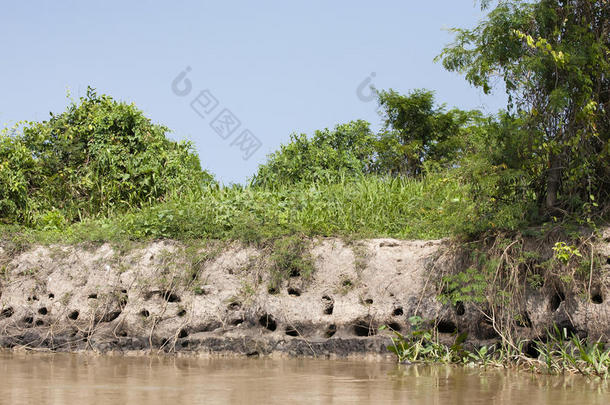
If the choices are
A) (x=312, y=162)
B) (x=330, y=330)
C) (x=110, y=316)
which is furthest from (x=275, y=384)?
(x=312, y=162)

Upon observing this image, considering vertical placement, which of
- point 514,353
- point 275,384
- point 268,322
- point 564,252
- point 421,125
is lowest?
point 275,384

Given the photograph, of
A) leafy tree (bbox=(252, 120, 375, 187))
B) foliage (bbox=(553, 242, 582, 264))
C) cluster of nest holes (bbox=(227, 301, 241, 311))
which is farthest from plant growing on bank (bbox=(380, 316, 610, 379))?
leafy tree (bbox=(252, 120, 375, 187))

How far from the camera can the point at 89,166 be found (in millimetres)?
14836

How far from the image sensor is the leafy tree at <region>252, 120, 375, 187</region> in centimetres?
1501

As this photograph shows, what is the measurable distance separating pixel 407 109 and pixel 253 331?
14.2 metres

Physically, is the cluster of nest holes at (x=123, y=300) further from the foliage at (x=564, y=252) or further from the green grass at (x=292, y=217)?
the foliage at (x=564, y=252)

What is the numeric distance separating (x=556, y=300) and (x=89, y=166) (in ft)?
34.2

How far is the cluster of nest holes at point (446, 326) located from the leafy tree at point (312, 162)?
5.90 m

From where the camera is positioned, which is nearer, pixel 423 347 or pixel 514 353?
pixel 514 353

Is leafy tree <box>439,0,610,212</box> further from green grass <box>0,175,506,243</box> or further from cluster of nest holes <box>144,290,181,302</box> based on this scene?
cluster of nest holes <box>144,290,181,302</box>

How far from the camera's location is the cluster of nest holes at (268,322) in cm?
944

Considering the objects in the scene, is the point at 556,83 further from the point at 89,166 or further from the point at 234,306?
the point at 89,166

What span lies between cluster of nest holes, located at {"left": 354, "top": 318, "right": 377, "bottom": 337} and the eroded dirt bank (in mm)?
19

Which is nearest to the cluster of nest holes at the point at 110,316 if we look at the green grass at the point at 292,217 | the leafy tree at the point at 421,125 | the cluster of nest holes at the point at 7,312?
the green grass at the point at 292,217
